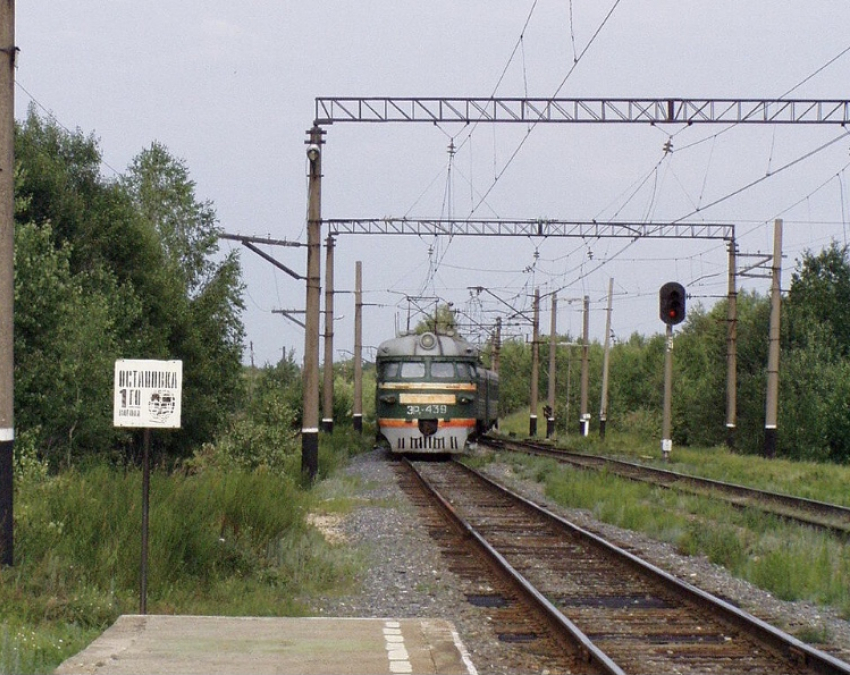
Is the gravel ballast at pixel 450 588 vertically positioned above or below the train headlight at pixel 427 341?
below

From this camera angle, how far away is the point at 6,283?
380 inches

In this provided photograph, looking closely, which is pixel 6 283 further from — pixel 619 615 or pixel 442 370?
pixel 442 370

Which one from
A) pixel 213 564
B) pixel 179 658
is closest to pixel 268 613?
pixel 213 564

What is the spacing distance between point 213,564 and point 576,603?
344 cm

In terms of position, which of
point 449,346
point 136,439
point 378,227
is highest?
point 378,227

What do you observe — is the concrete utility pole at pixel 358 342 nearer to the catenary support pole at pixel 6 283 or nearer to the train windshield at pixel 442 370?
the train windshield at pixel 442 370

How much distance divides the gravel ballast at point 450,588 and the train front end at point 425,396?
11.7 metres

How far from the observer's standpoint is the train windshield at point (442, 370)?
30.4 meters

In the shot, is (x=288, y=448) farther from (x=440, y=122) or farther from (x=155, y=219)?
(x=155, y=219)

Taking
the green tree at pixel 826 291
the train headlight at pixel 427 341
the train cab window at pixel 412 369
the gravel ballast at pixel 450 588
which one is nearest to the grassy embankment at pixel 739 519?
the gravel ballast at pixel 450 588

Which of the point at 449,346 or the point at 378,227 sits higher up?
the point at 378,227

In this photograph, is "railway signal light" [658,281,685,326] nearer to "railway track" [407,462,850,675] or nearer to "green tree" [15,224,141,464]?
"railway track" [407,462,850,675]

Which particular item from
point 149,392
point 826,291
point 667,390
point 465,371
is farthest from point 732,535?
point 826,291

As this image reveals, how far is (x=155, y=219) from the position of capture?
A: 2194 inches
